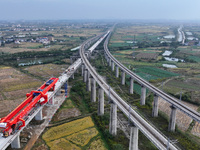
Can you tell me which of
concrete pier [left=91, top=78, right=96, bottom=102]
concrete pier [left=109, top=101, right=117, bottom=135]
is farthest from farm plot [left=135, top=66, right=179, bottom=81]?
concrete pier [left=109, top=101, right=117, bottom=135]

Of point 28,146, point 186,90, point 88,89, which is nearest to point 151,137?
point 28,146

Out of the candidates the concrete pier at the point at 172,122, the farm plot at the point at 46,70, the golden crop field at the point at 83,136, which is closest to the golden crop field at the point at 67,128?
the golden crop field at the point at 83,136

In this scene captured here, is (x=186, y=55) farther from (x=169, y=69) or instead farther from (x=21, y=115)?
(x=21, y=115)

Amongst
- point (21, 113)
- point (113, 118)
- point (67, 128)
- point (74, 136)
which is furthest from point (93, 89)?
point (21, 113)

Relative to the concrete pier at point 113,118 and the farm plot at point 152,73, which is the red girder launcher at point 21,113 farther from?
the farm plot at point 152,73

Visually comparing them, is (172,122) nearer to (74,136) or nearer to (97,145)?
(97,145)

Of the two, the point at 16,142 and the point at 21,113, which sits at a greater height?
the point at 21,113
